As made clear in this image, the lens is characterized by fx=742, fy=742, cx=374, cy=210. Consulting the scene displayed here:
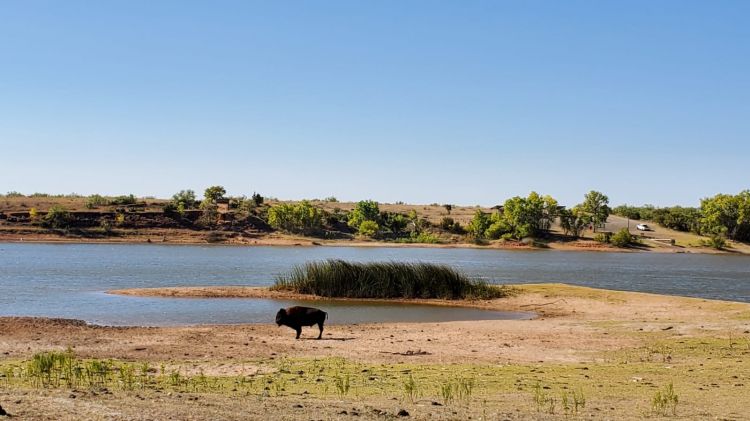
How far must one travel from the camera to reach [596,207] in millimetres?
100500

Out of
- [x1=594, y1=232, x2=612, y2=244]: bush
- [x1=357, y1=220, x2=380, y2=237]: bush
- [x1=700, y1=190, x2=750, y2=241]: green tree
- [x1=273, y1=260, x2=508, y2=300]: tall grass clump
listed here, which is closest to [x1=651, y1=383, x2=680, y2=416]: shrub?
[x1=273, y1=260, x2=508, y2=300]: tall grass clump

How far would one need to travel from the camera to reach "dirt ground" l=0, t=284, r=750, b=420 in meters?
9.08

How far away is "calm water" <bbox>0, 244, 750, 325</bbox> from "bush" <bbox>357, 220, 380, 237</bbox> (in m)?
15.4

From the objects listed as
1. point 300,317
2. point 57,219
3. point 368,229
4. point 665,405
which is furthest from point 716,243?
point 665,405

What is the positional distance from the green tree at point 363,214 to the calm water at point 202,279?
19.2 m

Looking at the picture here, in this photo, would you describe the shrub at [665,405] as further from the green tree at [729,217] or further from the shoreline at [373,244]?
the green tree at [729,217]

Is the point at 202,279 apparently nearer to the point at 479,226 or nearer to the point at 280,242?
the point at 280,242

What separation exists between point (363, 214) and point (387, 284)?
64.2 meters

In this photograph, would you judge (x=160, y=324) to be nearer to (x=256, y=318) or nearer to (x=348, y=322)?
(x=256, y=318)

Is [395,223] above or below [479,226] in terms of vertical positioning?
above

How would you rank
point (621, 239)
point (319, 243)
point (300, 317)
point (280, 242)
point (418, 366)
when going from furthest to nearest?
point (621, 239), point (319, 243), point (280, 242), point (300, 317), point (418, 366)

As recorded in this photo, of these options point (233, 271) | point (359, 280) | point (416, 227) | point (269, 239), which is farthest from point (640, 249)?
point (359, 280)

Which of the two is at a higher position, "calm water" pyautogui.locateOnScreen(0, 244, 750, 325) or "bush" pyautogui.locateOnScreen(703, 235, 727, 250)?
"bush" pyautogui.locateOnScreen(703, 235, 727, 250)

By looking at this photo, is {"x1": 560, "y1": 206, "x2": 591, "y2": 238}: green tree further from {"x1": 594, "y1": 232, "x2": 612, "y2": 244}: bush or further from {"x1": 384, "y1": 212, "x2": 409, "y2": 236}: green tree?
{"x1": 384, "y1": 212, "x2": 409, "y2": 236}: green tree
